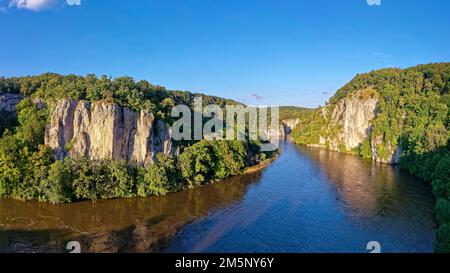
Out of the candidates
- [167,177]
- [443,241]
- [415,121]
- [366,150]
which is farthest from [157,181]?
[366,150]

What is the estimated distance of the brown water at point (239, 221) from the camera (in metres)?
29.5

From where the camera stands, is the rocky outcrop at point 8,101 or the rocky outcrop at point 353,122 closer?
the rocky outcrop at point 8,101

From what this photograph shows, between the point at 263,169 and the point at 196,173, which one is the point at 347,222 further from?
the point at 263,169

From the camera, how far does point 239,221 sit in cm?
3547

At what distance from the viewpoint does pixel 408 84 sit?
9419 cm

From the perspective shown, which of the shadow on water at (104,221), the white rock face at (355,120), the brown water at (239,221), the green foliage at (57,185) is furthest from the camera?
the white rock face at (355,120)

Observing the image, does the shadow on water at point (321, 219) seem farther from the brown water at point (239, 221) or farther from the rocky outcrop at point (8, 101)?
the rocky outcrop at point (8, 101)

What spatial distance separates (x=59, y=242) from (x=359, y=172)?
55.7 m

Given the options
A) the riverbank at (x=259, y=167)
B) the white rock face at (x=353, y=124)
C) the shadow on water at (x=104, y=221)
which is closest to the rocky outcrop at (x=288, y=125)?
the white rock face at (x=353, y=124)

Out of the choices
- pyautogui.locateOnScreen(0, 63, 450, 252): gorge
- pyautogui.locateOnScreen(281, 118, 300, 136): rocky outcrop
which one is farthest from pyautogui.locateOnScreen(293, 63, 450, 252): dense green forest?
pyautogui.locateOnScreen(281, 118, 300, 136): rocky outcrop

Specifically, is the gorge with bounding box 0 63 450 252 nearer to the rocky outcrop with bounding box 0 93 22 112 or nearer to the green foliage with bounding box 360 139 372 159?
the rocky outcrop with bounding box 0 93 22 112

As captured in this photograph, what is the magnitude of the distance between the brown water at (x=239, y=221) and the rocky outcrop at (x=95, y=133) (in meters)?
7.01

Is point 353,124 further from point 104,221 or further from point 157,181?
point 104,221

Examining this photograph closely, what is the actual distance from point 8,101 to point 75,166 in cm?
1890
